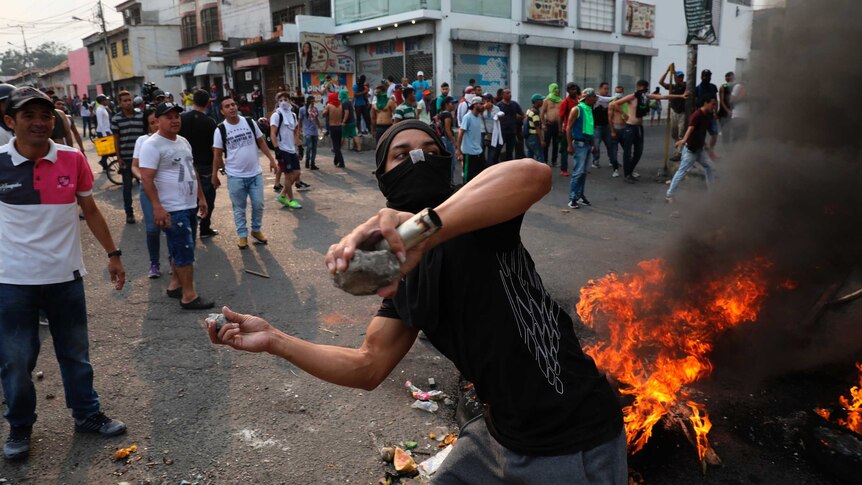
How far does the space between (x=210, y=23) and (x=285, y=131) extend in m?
29.9

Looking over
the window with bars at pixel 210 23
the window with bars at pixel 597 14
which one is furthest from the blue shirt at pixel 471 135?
the window with bars at pixel 210 23

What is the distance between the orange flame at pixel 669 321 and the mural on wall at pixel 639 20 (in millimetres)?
26405

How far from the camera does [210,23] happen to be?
35.3 meters

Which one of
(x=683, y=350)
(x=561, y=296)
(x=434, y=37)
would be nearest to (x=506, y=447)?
(x=683, y=350)

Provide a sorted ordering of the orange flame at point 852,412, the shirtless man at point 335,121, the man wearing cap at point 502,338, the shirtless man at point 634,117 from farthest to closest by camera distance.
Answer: the shirtless man at point 335,121 < the shirtless man at point 634,117 < the orange flame at point 852,412 < the man wearing cap at point 502,338

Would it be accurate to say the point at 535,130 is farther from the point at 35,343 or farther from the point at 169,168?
the point at 35,343

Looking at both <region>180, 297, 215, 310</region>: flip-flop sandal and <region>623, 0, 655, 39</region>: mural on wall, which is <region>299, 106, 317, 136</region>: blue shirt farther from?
<region>623, 0, 655, 39</region>: mural on wall

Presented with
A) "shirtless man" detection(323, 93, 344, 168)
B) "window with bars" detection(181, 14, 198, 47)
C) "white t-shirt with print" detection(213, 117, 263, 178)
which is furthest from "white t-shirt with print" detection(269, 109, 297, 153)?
"window with bars" detection(181, 14, 198, 47)

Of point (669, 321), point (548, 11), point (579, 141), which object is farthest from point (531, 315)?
point (548, 11)

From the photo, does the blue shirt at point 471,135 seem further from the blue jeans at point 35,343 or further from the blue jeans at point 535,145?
the blue jeans at point 35,343

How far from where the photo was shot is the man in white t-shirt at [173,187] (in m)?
5.35

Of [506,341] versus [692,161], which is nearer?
[506,341]

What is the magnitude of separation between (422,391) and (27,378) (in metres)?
2.45

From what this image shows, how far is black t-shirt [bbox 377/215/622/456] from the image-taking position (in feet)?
5.36
